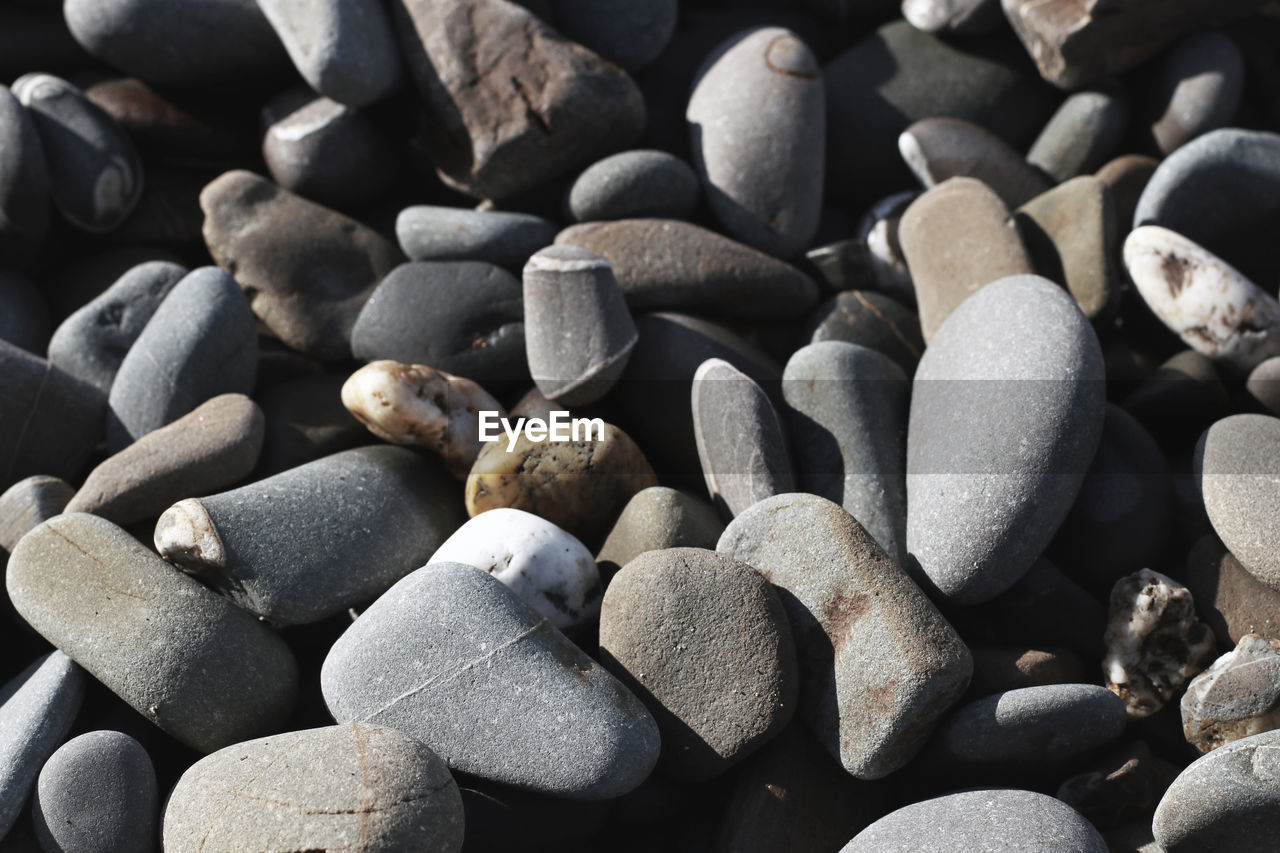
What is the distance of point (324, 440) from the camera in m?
2.42

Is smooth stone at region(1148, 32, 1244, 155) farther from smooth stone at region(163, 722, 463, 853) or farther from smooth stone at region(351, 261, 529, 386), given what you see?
smooth stone at region(163, 722, 463, 853)

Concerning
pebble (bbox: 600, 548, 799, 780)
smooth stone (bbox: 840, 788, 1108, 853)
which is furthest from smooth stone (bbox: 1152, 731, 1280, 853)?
pebble (bbox: 600, 548, 799, 780)

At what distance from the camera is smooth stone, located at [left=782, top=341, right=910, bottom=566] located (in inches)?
86.7

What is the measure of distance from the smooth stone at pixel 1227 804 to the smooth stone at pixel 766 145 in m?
1.64

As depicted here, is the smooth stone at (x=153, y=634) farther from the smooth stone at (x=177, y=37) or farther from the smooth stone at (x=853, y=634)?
the smooth stone at (x=177, y=37)

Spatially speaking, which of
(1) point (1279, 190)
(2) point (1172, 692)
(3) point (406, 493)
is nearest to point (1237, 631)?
(2) point (1172, 692)

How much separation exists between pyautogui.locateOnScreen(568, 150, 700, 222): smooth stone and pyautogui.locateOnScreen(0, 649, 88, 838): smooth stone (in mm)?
1620

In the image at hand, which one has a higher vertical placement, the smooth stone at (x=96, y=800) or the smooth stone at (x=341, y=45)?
the smooth stone at (x=341, y=45)

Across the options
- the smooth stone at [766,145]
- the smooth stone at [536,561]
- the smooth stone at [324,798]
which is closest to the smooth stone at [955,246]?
the smooth stone at [766,145]

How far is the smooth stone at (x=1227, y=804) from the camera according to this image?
1.59 m

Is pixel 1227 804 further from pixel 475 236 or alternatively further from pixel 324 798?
pixel 475 236

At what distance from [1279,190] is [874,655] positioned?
1.85 metres

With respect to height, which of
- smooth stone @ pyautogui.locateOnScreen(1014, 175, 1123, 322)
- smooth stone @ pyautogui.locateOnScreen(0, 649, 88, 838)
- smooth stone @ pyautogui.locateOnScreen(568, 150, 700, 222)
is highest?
smooth stone @ pyautogui.locateOnScreen(568, 150, 700, 222)

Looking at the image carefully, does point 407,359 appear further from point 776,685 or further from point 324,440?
point 776,685
